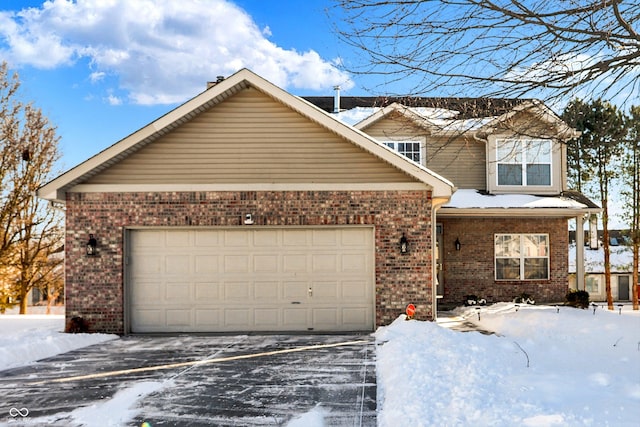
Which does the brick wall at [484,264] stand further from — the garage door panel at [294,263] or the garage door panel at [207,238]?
the garage door panel at [207,238]

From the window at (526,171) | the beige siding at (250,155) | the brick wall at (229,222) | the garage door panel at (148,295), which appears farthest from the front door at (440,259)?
the garage door panel at (148,295)

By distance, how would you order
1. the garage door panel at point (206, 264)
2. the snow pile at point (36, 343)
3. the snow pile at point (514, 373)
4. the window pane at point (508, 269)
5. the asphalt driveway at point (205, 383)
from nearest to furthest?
the snow pile at point (514, 373) → the asphalt driveway at point (205, 383) → the snow pile at point (36, 343) → the garage door panel at point (206, 264) → the window pane at point (508, 269)

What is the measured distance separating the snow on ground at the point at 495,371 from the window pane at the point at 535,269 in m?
3.26

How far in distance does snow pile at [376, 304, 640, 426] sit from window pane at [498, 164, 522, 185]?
17.6ft

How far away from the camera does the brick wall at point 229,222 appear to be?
10281 millimetres

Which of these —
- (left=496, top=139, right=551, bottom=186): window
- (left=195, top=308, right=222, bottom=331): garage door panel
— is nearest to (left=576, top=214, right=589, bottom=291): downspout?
(left=496, top=139, right=551, bottom=186): window

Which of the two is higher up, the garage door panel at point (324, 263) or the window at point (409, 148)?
the window at point (409, 148)

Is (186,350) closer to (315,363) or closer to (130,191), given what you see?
(315,363)

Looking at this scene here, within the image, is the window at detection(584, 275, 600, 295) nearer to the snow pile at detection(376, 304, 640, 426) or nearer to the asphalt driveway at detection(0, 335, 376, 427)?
the snow pile at detection(376, 304, 640, 426)

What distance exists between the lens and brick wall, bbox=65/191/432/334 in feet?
33.7

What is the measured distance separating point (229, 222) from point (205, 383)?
172 inches

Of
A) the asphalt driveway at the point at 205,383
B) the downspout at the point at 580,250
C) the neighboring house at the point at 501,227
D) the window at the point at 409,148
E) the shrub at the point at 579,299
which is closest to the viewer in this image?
the asphalt driveway at the point at 205,383

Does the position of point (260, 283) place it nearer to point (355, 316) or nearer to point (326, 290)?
point (326, 290)

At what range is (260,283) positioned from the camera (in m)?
10.4
